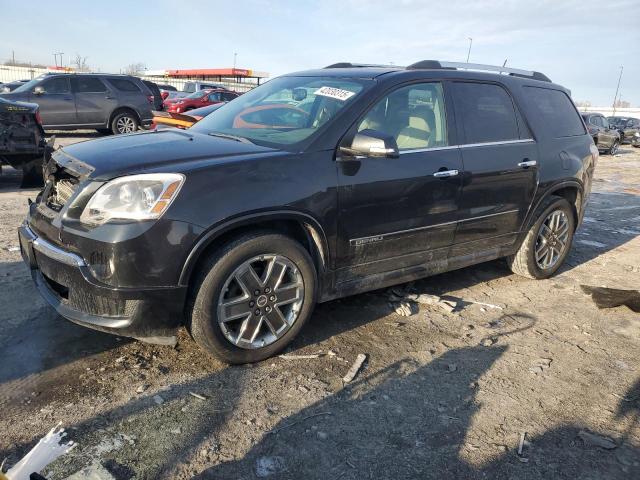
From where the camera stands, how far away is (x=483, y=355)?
11.6ft

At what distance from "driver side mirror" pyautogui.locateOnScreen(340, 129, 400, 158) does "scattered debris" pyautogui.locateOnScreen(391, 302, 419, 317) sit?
130 centimetres

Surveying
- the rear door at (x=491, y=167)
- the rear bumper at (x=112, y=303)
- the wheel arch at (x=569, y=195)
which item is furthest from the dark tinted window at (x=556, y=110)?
the rear bumper at (x=112, y=303)

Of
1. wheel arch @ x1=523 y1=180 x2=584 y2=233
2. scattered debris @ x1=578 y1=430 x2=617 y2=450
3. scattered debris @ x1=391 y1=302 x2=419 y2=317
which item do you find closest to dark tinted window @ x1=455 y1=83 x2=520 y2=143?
wheel arch @ x1=523 y1=180 x2=584 y2=233

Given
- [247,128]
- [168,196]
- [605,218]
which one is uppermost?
[247,128]

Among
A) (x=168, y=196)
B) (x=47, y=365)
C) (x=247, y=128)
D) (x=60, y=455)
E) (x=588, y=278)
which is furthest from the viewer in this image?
(x=588, y=278)

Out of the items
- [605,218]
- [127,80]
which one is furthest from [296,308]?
[127,80]

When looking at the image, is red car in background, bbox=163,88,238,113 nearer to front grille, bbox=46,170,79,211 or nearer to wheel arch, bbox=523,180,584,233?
wheel arch, bbox=523,180,584,233

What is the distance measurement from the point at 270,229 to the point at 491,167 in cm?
202

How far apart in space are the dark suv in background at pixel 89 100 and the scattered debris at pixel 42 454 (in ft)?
41.1

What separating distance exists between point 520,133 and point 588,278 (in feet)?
5.94

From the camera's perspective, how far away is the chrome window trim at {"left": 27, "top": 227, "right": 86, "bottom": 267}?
279 cm

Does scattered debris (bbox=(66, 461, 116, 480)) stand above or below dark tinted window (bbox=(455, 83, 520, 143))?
below

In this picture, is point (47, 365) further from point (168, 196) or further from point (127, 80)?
point (127, 80)

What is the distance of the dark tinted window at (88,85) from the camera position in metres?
13.4
